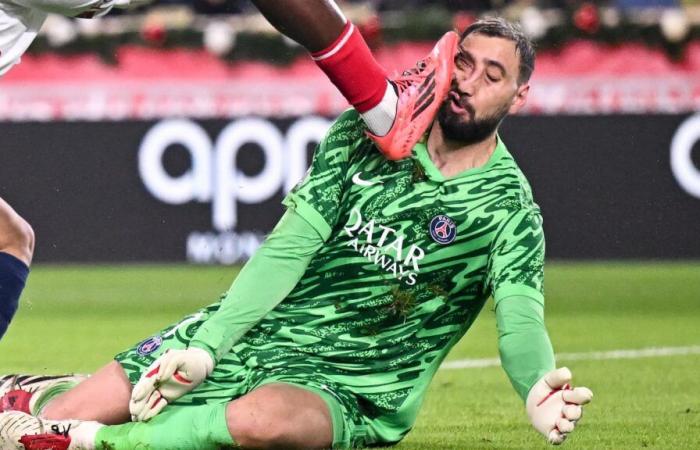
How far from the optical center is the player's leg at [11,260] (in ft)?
18.0

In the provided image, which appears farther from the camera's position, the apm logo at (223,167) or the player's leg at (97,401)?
the apm logo at (223,167)

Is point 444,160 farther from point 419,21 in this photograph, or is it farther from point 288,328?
point 419,21

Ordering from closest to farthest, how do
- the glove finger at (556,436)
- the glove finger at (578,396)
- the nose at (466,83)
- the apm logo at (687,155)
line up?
the glove finger at (578,396), the glove finger at (556,436), the nose at (466,83), the apm logo at (687,155)

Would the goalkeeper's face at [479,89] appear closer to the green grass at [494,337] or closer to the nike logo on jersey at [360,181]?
the nike logo on jersey at [360,181]

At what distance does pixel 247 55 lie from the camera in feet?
42.6

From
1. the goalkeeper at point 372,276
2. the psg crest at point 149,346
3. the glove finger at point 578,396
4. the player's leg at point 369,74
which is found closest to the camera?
the glove finger at point 578,396

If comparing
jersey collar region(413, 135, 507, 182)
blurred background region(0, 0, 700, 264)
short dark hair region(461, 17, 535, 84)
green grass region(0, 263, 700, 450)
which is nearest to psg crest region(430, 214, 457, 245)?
jersey collar region(413, 135, 507, 182)

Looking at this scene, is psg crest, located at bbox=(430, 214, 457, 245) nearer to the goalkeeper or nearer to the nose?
the goalkeeper

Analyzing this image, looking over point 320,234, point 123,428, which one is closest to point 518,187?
point 320,234

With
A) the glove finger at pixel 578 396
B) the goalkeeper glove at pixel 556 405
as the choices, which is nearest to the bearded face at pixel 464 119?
the goalkeeper glove at pixel 556 405

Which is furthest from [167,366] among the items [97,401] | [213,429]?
[97,401]

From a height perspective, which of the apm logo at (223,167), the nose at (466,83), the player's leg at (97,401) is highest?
the nose at (466,83)

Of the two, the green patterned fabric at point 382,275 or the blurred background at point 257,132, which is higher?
the green patterned fabric at point 382,275

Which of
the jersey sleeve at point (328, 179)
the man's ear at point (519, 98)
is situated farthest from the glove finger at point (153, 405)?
the man's ear at point (519, 98)
